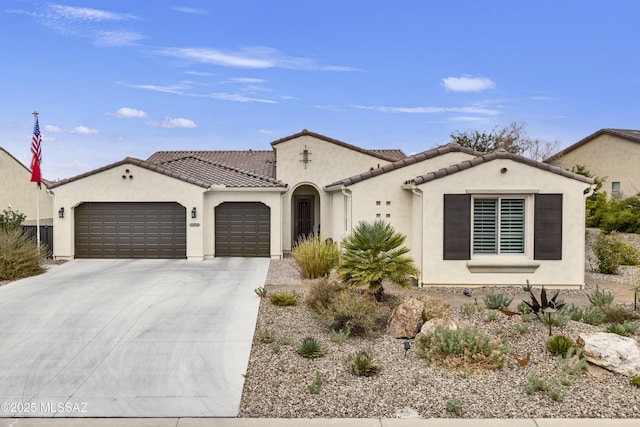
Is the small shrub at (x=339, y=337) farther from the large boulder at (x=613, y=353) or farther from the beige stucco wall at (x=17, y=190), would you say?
the beige stucco wall at (x=17, y=190)

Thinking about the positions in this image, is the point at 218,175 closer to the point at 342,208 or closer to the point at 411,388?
the point at 342,208

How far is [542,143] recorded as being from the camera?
44.3 metres

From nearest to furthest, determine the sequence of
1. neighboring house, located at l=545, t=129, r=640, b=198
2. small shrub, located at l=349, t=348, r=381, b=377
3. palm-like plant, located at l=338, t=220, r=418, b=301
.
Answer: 1. small shrub, located at l=349, t=348, r=381, b=377
2. palm-like plant, located at l=338, t=220, r=418, b=301
3. neighboring house, located at l=545, t=129, r=640, b=198

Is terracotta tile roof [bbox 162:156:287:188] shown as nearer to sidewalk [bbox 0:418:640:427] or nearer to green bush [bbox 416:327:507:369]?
green bush [bbox 416:327:507:369]

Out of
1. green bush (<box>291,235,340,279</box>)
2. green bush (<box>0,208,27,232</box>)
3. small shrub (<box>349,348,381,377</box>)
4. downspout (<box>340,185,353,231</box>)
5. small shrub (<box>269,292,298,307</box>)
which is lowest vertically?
small shrub (<box>349,348,381,377</box>)

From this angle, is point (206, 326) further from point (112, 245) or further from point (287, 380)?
point (112, 245)

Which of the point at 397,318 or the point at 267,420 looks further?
the point at 397,318

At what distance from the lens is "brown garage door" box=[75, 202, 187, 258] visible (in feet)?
63.0

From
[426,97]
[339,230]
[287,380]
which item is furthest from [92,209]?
[426,97]

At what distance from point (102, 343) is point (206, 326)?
188cm

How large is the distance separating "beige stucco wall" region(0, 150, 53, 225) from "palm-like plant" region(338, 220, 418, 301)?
22150mm

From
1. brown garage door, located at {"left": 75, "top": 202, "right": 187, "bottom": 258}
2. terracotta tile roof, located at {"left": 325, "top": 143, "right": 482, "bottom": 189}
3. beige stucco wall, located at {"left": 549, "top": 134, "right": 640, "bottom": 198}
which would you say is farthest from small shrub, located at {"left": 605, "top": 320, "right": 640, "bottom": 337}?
beige stucco wall, located at {"left": 549, "top": 134, "right": 640, "bottom": 198}

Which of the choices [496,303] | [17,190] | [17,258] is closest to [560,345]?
[496,303]

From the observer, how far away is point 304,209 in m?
23.8
